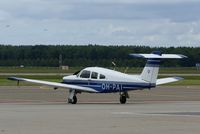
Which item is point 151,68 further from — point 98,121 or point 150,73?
point 98,121

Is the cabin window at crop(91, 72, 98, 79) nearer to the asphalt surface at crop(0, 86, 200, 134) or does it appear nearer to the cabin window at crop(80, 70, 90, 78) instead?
the cabin window at crop(80, 70, 90, 78)

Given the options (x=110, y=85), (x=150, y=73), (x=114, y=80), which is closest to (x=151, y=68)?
(x=150, y=73)

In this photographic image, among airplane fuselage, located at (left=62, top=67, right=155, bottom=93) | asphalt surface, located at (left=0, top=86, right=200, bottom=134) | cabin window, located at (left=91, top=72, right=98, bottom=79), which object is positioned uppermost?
cabin window, located at (left=91, top=72, right=98, bottom=79)

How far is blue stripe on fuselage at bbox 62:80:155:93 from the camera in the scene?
3794 cm

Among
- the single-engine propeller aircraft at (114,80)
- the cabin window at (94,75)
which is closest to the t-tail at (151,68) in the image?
the single-engine propeller aircraft at (114,80)

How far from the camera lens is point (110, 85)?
3838 cm

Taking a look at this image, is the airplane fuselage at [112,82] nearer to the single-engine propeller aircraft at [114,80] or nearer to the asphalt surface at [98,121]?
the single-engine propeller aircraft at [114,80]

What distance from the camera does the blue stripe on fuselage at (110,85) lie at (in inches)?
1494

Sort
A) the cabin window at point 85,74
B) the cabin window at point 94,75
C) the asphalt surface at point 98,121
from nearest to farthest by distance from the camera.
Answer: the asphalt surface at point 98,121
the cabin window at point 94,75
the cabin window at point 85,74

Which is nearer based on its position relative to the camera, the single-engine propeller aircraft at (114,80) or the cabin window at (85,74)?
the single-engine propeller aircraft at (114,80)

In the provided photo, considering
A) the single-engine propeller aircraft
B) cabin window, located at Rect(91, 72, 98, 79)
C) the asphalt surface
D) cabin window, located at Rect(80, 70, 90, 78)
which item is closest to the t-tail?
the single-engine propeller aircraft

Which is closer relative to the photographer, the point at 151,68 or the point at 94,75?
the point at 151,68

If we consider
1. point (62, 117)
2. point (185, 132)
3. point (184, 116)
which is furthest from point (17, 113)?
point (185, 132)

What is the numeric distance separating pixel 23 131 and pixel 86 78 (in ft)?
58.5
